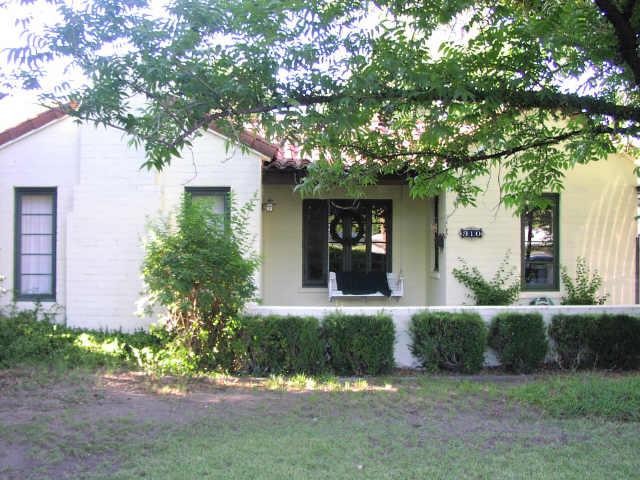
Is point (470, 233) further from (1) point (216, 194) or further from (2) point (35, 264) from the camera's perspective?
(2) point (35, 264)

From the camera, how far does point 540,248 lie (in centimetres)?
1135

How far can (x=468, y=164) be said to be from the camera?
23.0 ft

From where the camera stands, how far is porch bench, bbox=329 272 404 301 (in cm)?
1134

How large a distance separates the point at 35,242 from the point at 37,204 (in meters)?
0.64

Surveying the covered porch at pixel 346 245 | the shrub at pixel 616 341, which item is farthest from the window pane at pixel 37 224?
the shrub at pixel 616 341

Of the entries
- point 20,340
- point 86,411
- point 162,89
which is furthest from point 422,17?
point 20,340

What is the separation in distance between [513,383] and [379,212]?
4868 millimetres

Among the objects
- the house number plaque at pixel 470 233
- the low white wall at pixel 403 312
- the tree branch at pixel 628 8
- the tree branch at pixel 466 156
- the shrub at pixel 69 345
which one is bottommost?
the shrub at pixel 69 345

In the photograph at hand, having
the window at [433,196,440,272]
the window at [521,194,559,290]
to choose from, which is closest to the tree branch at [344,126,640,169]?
the window at [433,196,440,272]

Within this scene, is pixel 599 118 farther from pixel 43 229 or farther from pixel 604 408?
pixel 43 229

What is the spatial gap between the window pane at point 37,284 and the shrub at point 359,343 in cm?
488

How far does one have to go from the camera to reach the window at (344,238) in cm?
1208

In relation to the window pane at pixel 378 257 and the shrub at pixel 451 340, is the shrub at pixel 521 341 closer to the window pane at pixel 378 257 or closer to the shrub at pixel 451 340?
the shrub at pixel 451 340

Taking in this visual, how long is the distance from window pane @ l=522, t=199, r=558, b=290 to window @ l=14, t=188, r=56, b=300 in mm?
8254
